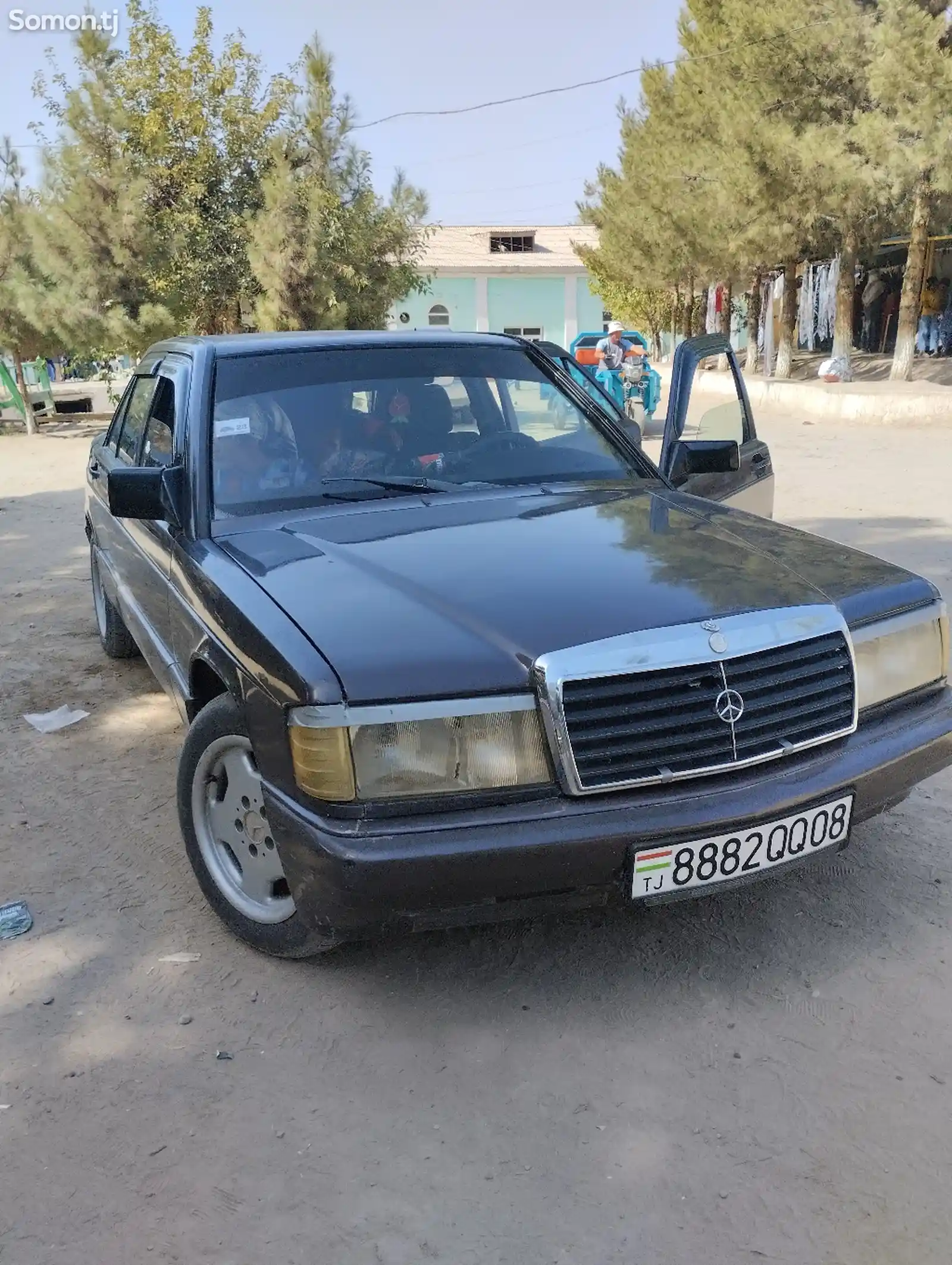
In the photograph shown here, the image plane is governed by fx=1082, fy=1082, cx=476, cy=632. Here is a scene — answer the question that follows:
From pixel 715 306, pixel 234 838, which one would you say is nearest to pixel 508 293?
pixel 715 306

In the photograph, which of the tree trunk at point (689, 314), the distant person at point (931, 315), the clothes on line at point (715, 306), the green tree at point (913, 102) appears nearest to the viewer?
the green tree at point (913, 102)

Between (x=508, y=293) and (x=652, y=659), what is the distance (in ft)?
177

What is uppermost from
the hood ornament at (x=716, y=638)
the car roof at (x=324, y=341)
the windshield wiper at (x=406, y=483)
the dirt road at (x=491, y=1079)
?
the car roof at (x=324, y=341)

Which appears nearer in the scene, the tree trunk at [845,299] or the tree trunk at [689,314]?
the tree trunk at [845,299]

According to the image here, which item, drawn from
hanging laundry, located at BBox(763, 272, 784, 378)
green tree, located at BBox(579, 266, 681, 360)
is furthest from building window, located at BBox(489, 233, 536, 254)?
hanging laundry, located at BBox(763, 272, 784, 378)

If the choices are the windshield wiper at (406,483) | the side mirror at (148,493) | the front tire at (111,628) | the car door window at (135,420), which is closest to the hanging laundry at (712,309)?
the front tire at (111,628)

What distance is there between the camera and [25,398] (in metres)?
20.6

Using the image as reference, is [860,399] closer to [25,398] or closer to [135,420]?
[25,398]

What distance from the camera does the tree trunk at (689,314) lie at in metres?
36.8

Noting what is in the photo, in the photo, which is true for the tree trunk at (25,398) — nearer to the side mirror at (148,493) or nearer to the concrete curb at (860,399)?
the concrete curb at (860,399)

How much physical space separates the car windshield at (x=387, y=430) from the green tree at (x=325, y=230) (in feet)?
50.9

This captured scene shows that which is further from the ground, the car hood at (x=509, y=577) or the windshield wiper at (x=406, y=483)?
the windshield wiper at (x=406, y=483)

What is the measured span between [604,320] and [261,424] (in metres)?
55.1

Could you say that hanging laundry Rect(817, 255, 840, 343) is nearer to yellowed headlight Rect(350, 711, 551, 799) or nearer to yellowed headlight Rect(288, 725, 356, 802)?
yellowed headlight Rect(350, 711, 551, 799)
